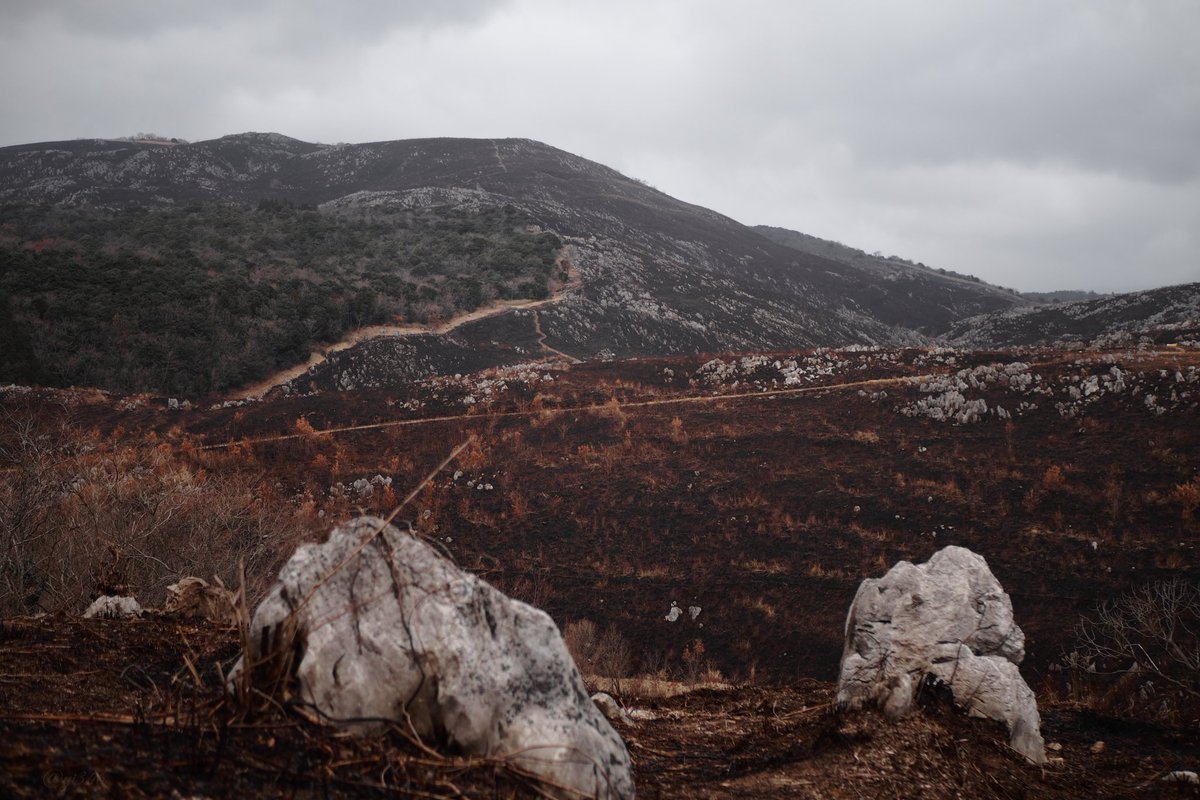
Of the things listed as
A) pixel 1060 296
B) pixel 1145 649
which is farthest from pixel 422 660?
pixel 1060 296

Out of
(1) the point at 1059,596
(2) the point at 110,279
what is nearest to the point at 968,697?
(1) the point at 1059,596

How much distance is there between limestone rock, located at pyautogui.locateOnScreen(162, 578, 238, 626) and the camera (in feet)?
18.5

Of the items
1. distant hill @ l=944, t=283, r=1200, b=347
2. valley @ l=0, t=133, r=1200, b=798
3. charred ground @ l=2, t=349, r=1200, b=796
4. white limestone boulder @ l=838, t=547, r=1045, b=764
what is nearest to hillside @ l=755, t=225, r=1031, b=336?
distant hill @ l=944, t=283, r=1200, b=347

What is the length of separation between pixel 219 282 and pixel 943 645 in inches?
1512

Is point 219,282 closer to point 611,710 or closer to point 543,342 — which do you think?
point 543,342

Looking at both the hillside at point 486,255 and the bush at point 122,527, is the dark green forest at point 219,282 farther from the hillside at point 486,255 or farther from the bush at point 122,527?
the bush at point 122,527

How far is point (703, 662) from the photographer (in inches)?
473

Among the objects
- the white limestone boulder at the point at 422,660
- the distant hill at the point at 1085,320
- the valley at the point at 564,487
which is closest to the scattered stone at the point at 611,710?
the valley at the point at 564,487

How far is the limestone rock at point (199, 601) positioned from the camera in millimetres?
5629

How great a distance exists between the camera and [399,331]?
36250mm

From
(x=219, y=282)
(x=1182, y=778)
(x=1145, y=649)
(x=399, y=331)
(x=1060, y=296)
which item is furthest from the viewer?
(x=1060, y=296)

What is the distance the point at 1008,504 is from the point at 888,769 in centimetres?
1297

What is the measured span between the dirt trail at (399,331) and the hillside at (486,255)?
594 millimetres

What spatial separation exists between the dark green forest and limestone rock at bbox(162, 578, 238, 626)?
88.7 feet
